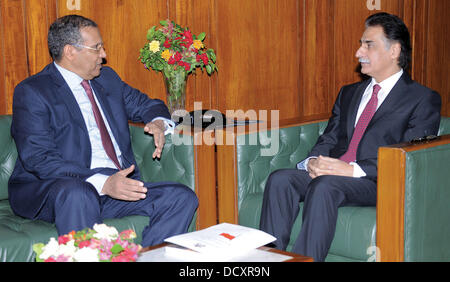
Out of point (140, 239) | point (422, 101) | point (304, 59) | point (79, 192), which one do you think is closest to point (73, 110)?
point (79, 192)

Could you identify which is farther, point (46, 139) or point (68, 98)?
point (68, 98)

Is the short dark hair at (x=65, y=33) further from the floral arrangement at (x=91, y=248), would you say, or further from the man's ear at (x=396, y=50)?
the man's ear at (x=396, y=50)

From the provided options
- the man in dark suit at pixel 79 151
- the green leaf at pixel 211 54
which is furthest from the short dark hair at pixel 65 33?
the green leaf at pixel 211 54

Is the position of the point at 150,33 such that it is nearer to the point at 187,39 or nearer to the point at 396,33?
the point at 187,39

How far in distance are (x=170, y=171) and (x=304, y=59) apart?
2208 mm

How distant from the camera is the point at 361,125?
332cm

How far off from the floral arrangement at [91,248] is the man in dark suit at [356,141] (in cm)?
119

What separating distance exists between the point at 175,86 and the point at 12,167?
1226 millimetres

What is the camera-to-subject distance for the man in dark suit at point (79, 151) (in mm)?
2830

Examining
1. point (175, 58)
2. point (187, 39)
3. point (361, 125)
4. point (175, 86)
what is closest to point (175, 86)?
point (175, 86)

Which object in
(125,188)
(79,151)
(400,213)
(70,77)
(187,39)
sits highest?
(187,39)

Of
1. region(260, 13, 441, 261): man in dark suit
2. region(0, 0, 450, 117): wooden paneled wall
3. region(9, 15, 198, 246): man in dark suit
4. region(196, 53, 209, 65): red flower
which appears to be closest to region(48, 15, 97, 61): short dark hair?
region(9, 15, 198, 246): man in dark suit

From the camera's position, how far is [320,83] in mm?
5297

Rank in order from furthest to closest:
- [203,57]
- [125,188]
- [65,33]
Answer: [203,57], [65,33], [125,188]
